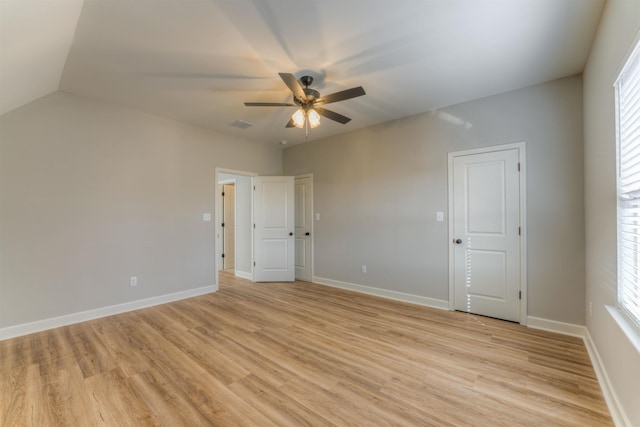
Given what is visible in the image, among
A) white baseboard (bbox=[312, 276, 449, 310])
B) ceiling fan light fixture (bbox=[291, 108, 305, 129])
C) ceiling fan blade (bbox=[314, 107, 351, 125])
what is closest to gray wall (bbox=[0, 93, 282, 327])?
white baseboard (bbox=[312, 276, 449, 310])

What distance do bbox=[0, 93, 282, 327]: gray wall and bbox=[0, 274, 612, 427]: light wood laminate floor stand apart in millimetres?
546

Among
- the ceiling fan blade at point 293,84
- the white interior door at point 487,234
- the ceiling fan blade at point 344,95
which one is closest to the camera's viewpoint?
the ceiling fan blade at point 293,84

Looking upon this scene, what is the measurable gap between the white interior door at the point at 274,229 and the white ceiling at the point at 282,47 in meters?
2.15

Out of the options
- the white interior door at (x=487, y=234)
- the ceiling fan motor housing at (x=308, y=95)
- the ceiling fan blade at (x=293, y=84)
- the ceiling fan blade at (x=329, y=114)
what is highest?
the ceiling fan motor housing at (x=308, y=95)

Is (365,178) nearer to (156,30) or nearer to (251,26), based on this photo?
(251,26)

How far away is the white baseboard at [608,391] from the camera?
160 cm

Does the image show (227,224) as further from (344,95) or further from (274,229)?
(344,95)

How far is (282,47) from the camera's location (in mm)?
2357

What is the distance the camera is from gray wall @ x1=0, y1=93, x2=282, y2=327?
115 inches

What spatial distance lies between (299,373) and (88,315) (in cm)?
298

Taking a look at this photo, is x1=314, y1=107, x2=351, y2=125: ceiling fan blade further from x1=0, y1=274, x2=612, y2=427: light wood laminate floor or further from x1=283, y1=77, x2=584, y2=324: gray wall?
x1=0, y1=274, x2=612, y2=427: light wood laminate floor

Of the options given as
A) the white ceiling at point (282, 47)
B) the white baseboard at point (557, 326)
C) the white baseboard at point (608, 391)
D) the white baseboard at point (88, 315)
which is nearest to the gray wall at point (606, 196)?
the white baseboard at point (608, 391)

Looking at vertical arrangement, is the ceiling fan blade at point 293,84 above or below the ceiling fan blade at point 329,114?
above

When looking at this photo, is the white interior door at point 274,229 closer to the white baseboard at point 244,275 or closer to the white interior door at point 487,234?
the white baseboard at point 244,275
